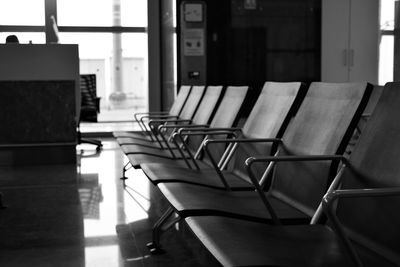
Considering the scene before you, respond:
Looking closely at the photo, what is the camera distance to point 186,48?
26.7ft

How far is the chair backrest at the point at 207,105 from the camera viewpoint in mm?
4020

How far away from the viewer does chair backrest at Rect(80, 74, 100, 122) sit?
25.5ft

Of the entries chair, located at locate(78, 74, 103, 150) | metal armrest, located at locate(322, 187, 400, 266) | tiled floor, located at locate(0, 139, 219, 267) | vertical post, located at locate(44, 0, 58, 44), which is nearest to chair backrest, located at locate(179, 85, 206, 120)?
tiled floor, located at locate(0, 139, 219, 267)

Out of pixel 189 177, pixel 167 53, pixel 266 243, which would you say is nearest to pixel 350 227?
pixel 266 243

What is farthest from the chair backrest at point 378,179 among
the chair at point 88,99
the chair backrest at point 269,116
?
the chair at point 88,99

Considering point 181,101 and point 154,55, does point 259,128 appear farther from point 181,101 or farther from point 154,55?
point 154,55

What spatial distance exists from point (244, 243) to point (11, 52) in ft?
17.4

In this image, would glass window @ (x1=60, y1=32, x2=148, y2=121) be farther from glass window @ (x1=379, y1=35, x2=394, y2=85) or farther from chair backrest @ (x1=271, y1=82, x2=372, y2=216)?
chair backrest @ (x1=271, y1=82, x2=372, y2=216)

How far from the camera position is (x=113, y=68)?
35.1 ft

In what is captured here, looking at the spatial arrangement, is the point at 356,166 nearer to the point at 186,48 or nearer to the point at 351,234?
the point at 351,234

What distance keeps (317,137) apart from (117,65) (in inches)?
347

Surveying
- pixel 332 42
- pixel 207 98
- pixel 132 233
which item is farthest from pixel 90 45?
pixel 132 233

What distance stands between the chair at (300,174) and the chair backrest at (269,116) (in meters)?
0.12

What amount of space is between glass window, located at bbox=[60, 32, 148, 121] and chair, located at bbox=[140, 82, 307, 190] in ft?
21.8
